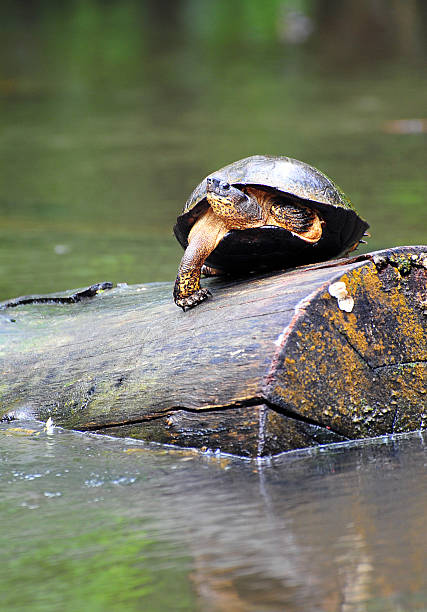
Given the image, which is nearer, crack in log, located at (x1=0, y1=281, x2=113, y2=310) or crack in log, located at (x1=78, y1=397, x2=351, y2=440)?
crack in log, located at (x1=78, y1=397, x2=351, y2=440)

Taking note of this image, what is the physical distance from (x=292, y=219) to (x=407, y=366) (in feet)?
2.14

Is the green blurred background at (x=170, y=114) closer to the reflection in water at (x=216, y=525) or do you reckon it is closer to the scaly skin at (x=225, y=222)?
the scaly skin at (x=225, y=222)

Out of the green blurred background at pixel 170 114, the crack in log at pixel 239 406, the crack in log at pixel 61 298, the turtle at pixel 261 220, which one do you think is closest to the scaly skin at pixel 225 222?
the turtle at pixel 261 220

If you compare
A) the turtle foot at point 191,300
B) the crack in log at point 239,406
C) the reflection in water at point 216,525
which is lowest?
the reflection in water at point 216,525

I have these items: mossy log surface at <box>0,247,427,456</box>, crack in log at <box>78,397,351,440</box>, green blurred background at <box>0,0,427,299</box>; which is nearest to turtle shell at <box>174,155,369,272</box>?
mossy log surface at <box>0,247,427,456</box>

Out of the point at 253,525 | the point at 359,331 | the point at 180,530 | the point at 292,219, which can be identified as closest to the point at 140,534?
the point at 180,530

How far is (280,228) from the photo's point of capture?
2.71 meters

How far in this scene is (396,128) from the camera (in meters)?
11.3

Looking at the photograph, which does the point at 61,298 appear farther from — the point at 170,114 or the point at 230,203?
the point at 170,114

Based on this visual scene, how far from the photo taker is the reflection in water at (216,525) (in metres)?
1.67

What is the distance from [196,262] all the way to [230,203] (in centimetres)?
22

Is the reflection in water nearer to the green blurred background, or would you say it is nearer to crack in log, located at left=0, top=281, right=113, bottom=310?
crack in log, located at left=0, top=281, right=113, bottom=310

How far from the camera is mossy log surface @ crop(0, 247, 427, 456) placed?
2.37m

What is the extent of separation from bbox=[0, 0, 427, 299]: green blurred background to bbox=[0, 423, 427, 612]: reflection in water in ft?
9.51
